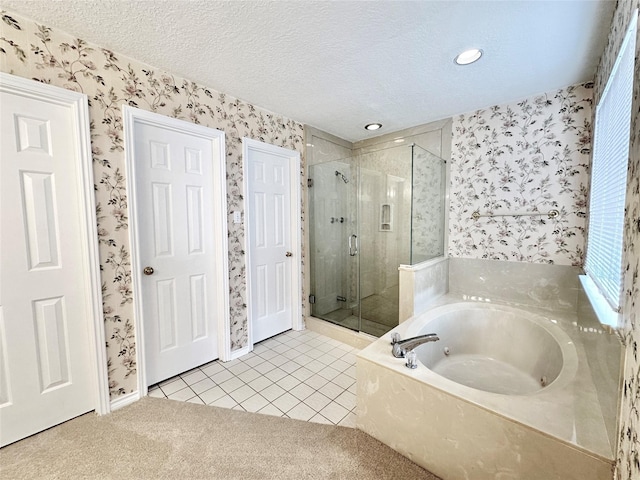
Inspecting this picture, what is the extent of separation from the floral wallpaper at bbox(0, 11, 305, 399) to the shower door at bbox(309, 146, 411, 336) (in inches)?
54.8

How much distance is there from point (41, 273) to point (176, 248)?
2.35 ft

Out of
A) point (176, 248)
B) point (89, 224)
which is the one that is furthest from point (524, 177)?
point (89, 224)

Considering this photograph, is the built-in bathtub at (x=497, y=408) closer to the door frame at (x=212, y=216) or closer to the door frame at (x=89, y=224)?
the door frame at (x=212, y=216)

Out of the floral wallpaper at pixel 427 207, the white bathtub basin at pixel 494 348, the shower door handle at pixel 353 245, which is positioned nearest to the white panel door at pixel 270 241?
the shower door handle at pixel 353 245

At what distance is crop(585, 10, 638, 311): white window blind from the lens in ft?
3.57

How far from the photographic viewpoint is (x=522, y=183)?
2.22 metres

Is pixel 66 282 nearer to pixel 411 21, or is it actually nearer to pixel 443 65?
pixel 411 21

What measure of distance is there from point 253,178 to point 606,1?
2.39 meters

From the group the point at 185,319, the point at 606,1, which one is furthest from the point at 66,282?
the point at 606,1

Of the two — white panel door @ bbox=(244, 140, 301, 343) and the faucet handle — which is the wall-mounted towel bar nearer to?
the faucet handle

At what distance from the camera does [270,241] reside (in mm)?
2633

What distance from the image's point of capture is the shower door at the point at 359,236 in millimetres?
2752

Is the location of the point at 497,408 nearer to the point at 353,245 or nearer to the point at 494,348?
the point at 494,348

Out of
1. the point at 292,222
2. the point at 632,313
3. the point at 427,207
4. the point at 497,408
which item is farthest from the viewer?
the point at 292,222
